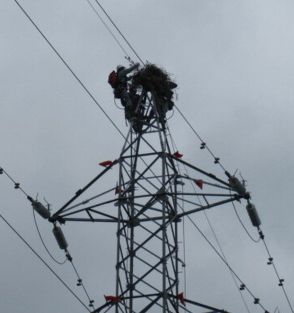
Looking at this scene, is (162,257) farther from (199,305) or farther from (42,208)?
(42,208)

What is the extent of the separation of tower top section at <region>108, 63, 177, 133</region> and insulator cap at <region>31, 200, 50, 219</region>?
3.18 m

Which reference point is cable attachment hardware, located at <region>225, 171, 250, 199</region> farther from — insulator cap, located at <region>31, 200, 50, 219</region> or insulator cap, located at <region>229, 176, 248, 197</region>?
insulator cap, located at <region>31, 200, 50, 219</region>

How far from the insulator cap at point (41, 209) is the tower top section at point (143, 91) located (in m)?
3.18

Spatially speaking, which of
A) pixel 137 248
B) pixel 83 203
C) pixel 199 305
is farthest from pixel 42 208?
pixel 199 305

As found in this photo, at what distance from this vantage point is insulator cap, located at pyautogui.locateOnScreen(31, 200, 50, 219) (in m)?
18.8

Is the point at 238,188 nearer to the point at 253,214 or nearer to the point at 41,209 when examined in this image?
the point at 253,214

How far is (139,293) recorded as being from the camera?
1773cm

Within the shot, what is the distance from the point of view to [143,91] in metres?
21.1

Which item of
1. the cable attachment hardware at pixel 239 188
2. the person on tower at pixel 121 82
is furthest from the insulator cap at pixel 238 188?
the person on tower at pixel 121 82

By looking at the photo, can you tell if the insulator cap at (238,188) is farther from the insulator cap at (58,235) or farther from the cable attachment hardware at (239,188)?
the insulator cap at (58,235)

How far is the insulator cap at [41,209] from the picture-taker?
18.8 meters

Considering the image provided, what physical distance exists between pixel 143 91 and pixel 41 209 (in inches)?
164

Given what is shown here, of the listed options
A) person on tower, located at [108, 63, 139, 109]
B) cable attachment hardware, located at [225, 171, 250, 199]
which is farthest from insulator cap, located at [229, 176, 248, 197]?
person on tower, located at [108, 63, 139, 109]

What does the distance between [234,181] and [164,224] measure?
198 centimetres
